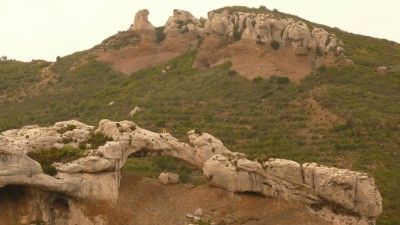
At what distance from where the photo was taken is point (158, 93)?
276 ft

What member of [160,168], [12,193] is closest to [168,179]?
[12,193]

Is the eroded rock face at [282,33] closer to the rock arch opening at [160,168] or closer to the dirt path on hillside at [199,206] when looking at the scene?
the rock arch opening at [160,168]

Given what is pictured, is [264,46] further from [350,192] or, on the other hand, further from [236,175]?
[350,192]

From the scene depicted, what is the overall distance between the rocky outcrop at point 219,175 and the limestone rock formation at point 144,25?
52801 mm

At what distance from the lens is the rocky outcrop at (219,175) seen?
151ft

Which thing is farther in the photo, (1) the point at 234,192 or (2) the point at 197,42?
(2) the point at 197,42

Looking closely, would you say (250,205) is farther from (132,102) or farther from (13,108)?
(13,108)

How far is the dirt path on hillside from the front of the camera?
47000 mm

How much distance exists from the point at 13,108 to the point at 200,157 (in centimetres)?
4259

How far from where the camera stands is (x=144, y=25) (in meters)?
103

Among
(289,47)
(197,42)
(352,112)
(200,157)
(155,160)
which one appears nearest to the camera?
→ (200,157)

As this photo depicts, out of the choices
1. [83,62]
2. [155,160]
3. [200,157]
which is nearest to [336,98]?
[155,160]

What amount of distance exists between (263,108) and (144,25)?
3210cm

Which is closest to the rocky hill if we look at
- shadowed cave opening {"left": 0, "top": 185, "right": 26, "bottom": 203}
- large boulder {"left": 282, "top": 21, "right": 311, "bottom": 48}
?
large boulder {"left": 282, "top": 21, "right": 311, "bottom": 48}
